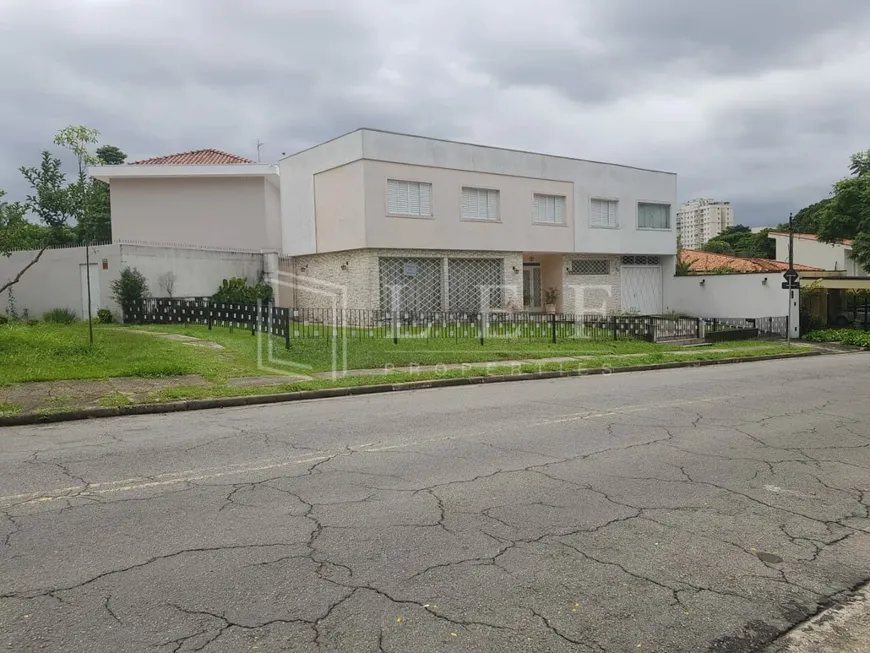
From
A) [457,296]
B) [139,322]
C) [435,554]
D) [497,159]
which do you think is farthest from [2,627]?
[497,159]

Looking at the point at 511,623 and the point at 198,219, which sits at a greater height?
the point at 198,219

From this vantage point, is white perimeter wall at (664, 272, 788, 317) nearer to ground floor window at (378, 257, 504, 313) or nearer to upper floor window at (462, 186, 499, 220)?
ground floor window at (378, 257, 504, 313)

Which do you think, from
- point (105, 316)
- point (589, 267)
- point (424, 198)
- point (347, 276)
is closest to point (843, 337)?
point (589, 267)

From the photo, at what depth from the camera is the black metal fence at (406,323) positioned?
726 inches

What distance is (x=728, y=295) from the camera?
96.0ft

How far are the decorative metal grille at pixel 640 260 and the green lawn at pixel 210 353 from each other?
11.7m

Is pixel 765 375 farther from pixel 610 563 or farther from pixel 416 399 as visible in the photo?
pixel 610 563

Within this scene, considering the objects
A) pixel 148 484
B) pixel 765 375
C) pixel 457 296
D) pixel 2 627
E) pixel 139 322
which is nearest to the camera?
pixel 2 627

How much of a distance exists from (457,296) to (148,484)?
20369 mm

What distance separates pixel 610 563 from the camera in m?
4.14

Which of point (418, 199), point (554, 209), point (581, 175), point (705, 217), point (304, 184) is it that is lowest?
point (418, 199)

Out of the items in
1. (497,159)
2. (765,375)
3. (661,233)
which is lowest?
(765,375)

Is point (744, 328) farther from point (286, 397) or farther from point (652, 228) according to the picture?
point (286, 397)

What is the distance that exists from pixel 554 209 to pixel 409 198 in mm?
7349
